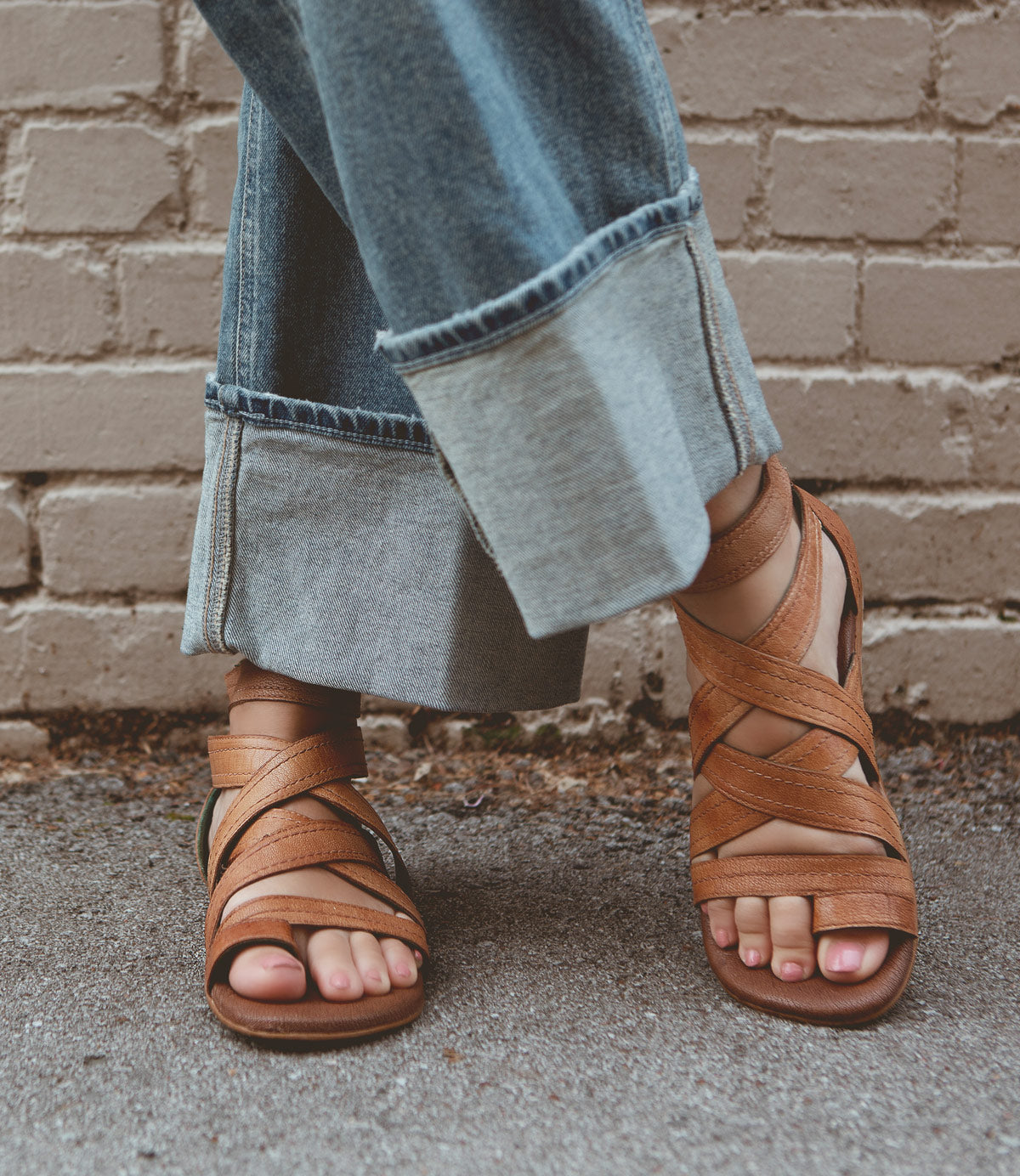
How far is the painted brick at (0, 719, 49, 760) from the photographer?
1.24 metres

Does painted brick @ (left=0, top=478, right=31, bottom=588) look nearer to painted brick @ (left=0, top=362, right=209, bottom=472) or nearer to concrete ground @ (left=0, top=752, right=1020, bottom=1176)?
painted brick @ (left=0, top=362, right=209, bottom=472)


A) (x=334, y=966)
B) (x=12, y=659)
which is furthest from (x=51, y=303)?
(x=334, y=966)

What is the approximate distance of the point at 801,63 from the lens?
115 centimetres

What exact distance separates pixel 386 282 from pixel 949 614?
96cm

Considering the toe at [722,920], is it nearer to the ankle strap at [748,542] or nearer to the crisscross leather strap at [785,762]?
the crisscross leather strap at [785,762]


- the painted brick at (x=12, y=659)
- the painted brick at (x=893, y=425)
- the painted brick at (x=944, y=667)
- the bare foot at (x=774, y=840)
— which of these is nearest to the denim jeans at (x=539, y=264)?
the bare foot at (x=774, y=840)

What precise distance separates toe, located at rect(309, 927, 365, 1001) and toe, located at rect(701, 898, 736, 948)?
10.9 inches

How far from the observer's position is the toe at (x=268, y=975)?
66 cm

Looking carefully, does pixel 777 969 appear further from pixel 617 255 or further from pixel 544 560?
pixel 617 255

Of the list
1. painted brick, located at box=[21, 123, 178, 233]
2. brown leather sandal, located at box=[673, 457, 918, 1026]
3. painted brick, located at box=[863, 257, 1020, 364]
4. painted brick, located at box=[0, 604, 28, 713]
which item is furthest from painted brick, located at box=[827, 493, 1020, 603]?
painted brick, located at box=[0, 604, 28, 713]

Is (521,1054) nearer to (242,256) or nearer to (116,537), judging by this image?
(242,256)

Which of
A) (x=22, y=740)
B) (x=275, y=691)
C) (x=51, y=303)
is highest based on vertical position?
(x=51, y=303)

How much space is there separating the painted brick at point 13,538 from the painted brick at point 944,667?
1.07 meters

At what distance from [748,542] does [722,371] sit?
162mm
